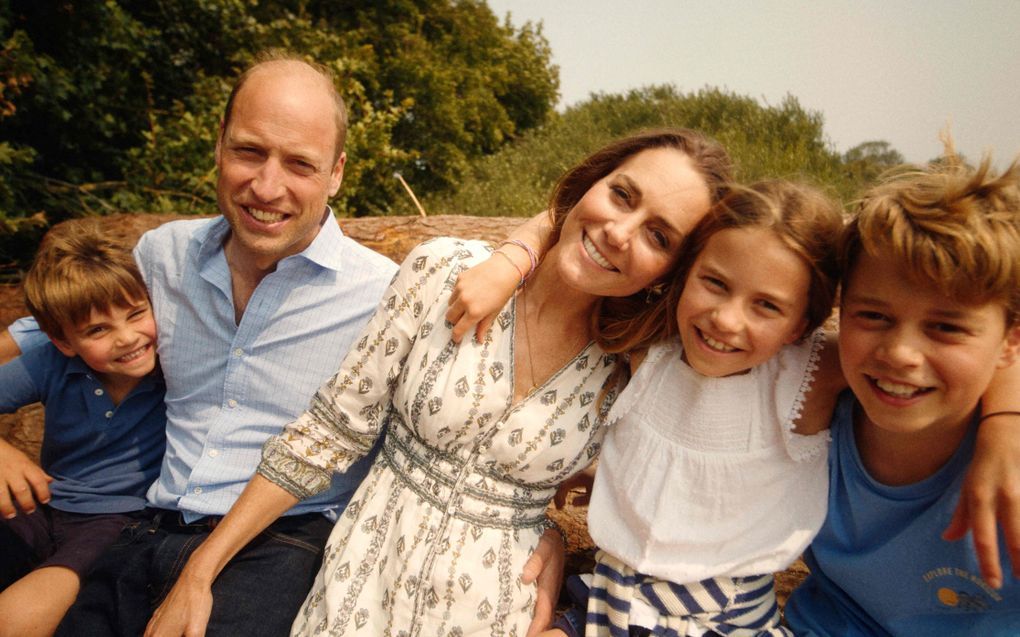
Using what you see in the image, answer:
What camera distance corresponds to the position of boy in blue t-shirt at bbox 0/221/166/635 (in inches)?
81.2

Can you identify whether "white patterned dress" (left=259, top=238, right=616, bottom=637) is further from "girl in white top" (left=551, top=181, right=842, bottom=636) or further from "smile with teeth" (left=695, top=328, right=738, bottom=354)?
"smile with teeth" (left=695, top=328, right=738, bottom=354)

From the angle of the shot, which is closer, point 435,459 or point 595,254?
point 595,254

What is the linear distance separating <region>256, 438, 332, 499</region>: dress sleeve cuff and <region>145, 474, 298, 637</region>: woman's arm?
0.07ft

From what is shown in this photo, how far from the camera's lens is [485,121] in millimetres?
11125

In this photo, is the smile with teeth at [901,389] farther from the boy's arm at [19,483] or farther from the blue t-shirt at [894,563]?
the boy's arm at [19,483]

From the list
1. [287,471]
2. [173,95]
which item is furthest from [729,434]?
[173,95]

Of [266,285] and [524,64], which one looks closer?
[266,285]

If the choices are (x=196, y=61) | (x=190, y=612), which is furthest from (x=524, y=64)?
(x=190, y=612)

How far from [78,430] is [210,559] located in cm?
86

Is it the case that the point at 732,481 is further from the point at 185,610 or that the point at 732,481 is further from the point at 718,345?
the point at 185,610

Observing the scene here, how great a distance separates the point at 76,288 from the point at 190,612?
1113 mm

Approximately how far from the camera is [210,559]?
5.77 feet

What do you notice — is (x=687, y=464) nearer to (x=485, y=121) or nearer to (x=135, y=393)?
(x=135, y=393)

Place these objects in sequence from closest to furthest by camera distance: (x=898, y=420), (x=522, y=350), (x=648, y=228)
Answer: (x=898, y=420) < (x=648, y=228) < (x=522, y=350)
